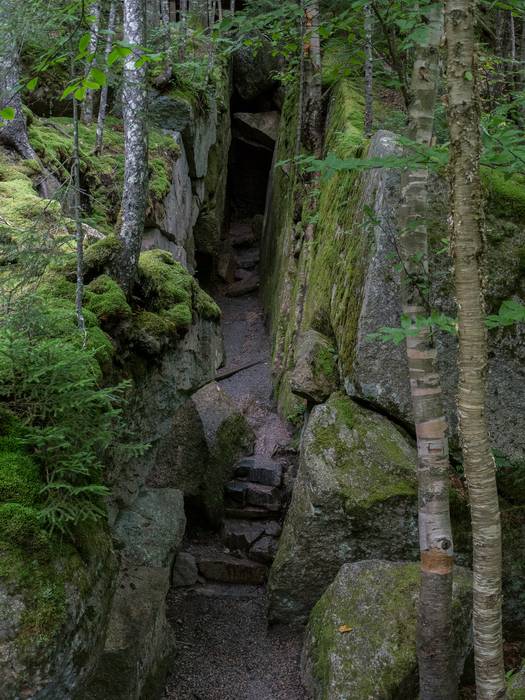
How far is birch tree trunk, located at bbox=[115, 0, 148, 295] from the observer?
21.9 feet

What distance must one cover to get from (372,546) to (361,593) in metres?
0.82

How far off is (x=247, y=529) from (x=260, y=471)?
1238 mm

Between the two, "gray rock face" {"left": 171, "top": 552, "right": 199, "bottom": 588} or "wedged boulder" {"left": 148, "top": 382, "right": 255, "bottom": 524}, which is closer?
"gray rock face" {"left": 171, "top": 552, "right": 199, "bottom": 588}

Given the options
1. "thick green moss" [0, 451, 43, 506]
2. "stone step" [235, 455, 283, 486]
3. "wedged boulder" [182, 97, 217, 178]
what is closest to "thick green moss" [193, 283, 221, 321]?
"stone step" [235, 455, 283, 486]

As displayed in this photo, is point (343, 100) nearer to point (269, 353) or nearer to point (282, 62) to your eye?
point (269, 353)

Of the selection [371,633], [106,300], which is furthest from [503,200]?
[371,633]

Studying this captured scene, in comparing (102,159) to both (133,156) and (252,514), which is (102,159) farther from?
(252,514)

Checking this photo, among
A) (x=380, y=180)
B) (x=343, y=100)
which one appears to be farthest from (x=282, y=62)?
(x=380, y=180)

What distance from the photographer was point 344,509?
7.05 m

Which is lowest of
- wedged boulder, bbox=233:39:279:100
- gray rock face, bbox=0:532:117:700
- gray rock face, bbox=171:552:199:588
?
gray rock face, bbox=171:552:199:588

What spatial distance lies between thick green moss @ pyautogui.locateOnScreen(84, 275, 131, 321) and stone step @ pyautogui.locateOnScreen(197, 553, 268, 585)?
4.66 metres

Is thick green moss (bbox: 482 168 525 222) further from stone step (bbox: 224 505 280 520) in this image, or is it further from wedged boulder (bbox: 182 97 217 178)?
wedged boulder (bbox: 182 97 217 178)

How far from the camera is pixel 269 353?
54.2 ft

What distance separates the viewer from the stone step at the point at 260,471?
10.7 meters
